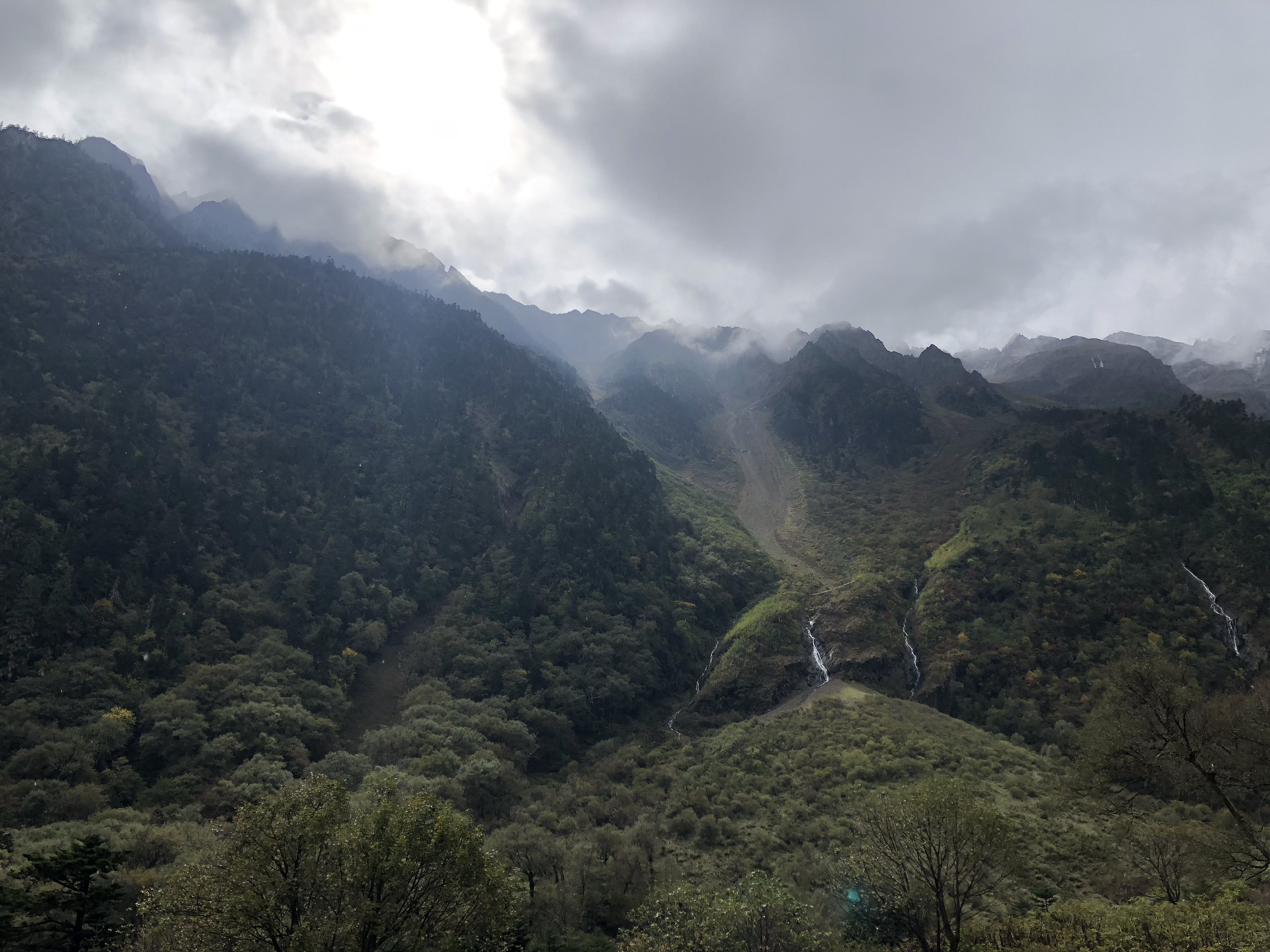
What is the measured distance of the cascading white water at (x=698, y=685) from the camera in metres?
95.6

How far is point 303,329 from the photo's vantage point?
168 metres

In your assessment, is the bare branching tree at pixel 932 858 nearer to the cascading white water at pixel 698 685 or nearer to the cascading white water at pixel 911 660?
the cascading white water at pixel 698 685

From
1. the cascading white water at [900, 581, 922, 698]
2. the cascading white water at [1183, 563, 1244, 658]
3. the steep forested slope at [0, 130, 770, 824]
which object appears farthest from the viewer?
the cascading white water at [900, 581, 922, 698]

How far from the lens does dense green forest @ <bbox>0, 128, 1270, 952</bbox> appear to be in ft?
102

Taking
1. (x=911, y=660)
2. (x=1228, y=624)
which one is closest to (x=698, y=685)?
(x=911, y=660)

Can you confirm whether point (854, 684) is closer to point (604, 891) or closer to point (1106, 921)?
point (604, 891)

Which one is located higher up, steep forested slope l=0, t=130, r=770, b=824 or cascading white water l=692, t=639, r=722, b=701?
steep forested slope l=0, t=130, r=770, b=824

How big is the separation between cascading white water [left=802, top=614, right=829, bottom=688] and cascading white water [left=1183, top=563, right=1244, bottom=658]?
52.8 meters

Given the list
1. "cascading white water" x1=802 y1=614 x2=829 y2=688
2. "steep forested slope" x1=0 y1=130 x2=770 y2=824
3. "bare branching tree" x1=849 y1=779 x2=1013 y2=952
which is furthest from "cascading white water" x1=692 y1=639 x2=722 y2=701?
"bare branching tree" x1=849 y1=779 x2=1013 y2=952

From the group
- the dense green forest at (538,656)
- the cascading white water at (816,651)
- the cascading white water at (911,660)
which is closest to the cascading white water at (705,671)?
the dense green forest at (538,656)

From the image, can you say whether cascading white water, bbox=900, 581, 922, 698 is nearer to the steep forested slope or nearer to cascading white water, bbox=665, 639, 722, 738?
the steep forested slope

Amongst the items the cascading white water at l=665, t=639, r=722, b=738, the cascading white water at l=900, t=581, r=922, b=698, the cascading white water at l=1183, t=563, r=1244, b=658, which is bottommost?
the cascading white water at l=665, t=639, r=722, b=738

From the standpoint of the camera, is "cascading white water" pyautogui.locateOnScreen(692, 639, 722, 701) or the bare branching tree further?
"cascading white water" pyautogui.locateOnScreen(692, 639, 722, 701)

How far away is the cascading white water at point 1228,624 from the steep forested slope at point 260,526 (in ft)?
237
